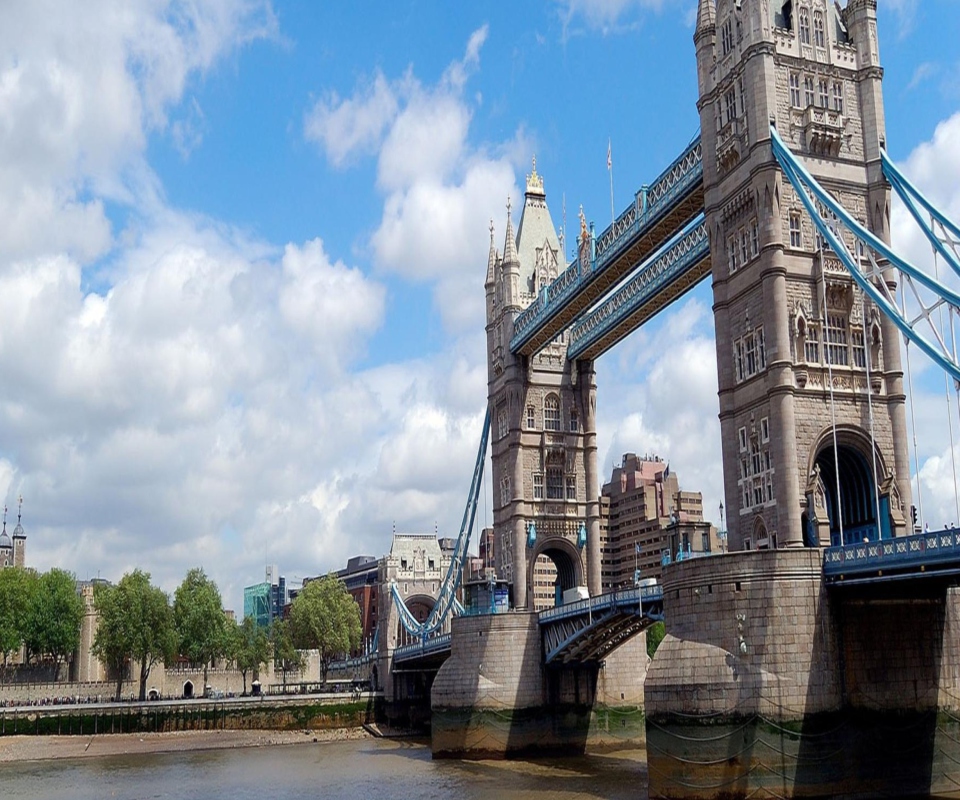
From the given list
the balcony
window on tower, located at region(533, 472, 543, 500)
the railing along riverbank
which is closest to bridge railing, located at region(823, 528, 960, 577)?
the balcony

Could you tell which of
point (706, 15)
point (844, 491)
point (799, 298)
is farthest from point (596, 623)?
point (706, 15)

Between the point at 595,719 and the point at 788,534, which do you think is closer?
the point at 788,534

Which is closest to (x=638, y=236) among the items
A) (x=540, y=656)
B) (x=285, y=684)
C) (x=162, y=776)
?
(x=540, y=656)

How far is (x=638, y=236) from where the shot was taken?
56344mm

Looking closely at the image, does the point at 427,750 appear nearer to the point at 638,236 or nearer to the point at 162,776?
the point at 162,776

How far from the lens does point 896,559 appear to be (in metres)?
33.1

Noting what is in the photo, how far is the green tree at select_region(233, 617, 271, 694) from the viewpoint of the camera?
94.5m

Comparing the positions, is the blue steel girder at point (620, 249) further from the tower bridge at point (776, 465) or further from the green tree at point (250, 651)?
the green tree at point (250, 651)

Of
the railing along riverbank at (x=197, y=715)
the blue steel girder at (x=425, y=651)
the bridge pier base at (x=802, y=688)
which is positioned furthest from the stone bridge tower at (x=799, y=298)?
the railing along riverbank at (x=197, y=715)

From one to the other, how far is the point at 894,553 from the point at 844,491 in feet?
35.9

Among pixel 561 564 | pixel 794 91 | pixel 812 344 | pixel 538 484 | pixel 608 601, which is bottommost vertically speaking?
pixel 608 601

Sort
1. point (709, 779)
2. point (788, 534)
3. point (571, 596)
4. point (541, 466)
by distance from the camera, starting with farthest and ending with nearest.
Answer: point (541, 466) < point (571, 596) < point (788, 534) < point (709, 779)

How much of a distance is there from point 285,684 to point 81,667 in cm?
1712

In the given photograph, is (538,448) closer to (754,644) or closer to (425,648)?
(425,648)
